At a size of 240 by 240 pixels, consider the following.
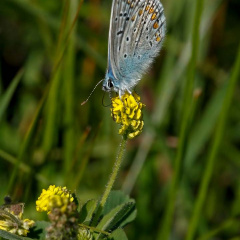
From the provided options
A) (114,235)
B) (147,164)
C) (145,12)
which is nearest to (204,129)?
(147,164)

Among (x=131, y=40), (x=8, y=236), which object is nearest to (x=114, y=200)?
(x=8, y=236)

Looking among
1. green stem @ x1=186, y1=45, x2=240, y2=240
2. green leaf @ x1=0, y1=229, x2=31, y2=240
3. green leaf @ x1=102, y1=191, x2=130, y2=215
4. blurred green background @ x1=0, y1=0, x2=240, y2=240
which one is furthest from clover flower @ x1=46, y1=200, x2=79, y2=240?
blurred green background @ x1=0, y1=0, x2=240, y2=240

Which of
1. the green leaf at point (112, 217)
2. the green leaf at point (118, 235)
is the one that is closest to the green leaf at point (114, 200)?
the green leaf at point (112, 217)

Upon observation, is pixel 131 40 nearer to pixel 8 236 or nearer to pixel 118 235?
pixel 118 235

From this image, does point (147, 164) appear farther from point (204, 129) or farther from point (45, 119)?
point (45, 119)

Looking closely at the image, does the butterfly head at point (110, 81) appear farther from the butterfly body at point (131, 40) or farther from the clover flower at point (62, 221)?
the clover flower at point (62, 221)

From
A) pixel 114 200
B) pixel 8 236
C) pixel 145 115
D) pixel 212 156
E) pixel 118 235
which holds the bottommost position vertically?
pixel 8 236

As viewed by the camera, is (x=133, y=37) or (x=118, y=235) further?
(x=133, y=37)
